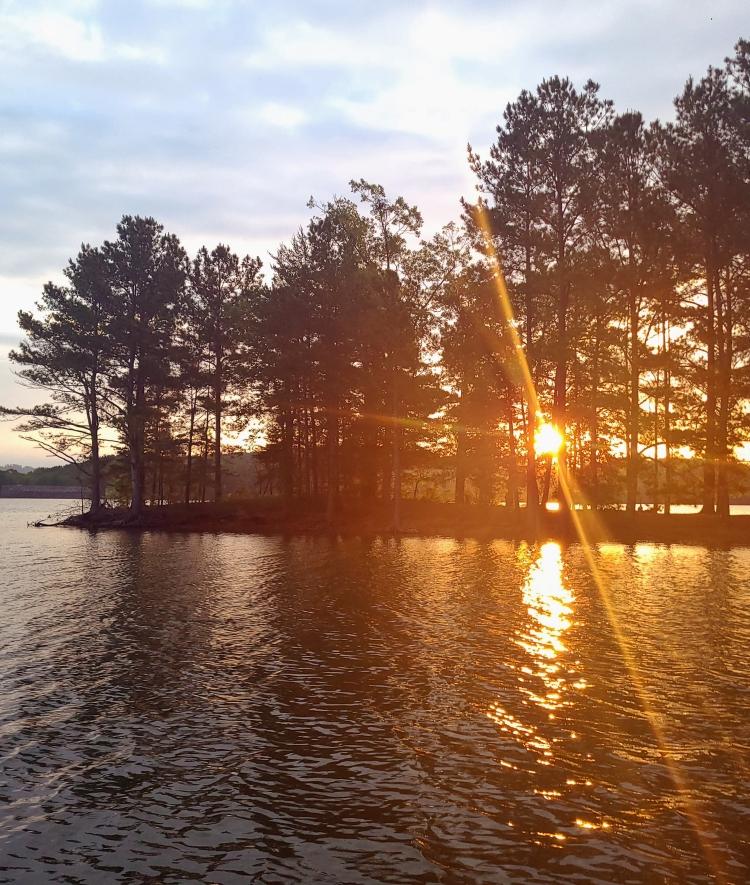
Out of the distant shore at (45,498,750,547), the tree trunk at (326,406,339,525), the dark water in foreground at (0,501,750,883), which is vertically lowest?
the dark water in foreground at (0,501,750,883)

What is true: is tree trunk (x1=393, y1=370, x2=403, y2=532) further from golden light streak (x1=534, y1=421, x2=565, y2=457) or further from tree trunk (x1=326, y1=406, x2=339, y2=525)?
golden light streak (x1=534, y1=421, x2=565, y2=457)

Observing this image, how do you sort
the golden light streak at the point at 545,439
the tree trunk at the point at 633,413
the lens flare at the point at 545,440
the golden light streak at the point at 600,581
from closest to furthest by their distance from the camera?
the golden light streak at the point at 600,581 < the tree trunk at the point at 633,413 < the golden light streak at the point at 545,439 < the lens flare at the point at 545,440

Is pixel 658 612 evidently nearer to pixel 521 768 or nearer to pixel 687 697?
pixel 687 697

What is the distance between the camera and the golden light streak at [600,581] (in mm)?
6688

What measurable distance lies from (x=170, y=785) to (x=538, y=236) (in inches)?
1461

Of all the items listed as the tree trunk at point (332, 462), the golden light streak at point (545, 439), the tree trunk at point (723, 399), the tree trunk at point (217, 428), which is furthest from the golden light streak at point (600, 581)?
the tree trunk at point (217, 428)

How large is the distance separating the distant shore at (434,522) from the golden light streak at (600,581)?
1222 mm

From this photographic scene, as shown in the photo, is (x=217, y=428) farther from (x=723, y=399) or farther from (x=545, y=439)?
(x=723, y=399)

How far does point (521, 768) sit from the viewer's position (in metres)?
8.09

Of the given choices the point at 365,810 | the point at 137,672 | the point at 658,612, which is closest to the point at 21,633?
Result: the point at 137,672

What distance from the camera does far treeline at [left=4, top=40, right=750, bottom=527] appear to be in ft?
125

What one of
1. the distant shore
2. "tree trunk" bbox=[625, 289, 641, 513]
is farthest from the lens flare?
"tree trunk" bbox=[625, 289, 641, 513]

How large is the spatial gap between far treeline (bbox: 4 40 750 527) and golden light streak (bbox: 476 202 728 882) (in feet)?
1.46

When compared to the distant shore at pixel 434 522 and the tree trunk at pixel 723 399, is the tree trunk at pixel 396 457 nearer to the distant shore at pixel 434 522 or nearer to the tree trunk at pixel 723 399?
the distant shore at pixel 434 522
